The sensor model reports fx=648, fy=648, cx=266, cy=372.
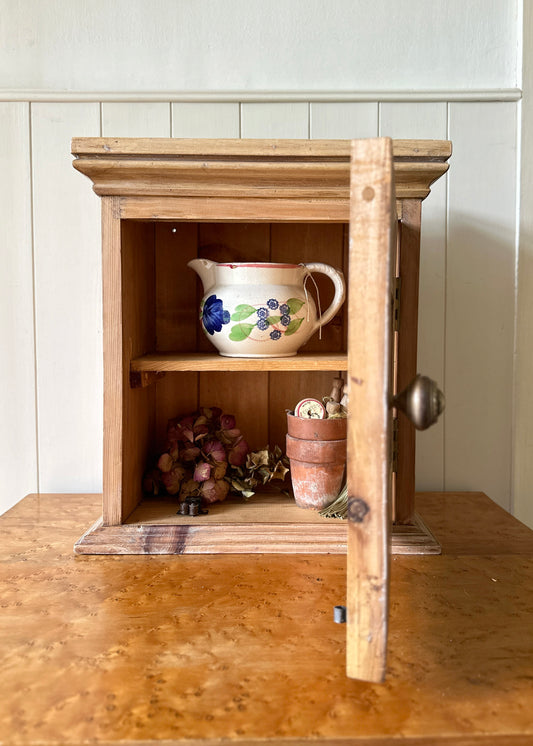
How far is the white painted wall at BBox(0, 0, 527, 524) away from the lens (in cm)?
112

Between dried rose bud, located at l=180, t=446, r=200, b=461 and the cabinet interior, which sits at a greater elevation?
the cabinet interior

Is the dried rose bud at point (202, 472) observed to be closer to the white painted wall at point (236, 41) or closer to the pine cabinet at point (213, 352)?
the pine cabinet at point (213, 352)

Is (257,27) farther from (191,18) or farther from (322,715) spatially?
(322,715)

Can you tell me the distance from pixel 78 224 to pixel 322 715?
2.99 ft

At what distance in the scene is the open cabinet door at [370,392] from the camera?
1.61 ft

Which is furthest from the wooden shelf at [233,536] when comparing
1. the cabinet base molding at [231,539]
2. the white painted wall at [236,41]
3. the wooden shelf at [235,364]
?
the white painted wall at [236,41]

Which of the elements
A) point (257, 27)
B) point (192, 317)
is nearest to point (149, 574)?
point (192, 317)

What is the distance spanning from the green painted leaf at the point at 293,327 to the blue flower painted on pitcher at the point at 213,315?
88 mm

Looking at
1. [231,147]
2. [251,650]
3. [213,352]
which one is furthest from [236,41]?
[251,650]

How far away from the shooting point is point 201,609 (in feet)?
2.27

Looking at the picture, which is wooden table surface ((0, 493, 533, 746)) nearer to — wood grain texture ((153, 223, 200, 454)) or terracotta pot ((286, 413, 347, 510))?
terracotta pot ((286, 413, 347, 510))

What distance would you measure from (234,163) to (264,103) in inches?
15.0

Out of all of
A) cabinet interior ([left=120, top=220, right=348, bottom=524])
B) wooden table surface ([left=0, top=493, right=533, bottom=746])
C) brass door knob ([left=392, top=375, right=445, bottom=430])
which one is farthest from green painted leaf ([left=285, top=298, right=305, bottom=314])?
brass door knob ([left=392, top=375, right=445, bottom=430])

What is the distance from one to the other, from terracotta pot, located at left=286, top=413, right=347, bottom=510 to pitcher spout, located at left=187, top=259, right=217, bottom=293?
24 cm
